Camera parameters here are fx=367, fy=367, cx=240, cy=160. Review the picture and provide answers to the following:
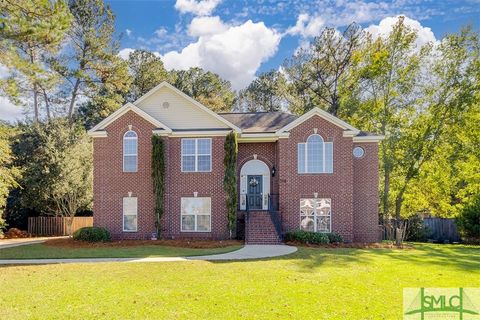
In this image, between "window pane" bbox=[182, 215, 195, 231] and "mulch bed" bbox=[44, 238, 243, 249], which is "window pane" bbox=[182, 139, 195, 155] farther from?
"mulch bed" bbox=[44, 238, 243, 249]

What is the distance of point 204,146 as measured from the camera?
2048cm

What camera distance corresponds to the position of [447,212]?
3052 cm

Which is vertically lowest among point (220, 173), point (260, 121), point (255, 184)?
point (255, 184)

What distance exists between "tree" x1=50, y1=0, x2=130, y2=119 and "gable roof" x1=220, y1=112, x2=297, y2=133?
15.4m

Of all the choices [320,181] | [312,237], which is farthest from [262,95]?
[312,237]

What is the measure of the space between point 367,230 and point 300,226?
13.1ft

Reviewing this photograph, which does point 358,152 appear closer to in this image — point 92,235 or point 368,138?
point 368,138

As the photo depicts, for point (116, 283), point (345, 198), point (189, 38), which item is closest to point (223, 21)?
point (189, 38)

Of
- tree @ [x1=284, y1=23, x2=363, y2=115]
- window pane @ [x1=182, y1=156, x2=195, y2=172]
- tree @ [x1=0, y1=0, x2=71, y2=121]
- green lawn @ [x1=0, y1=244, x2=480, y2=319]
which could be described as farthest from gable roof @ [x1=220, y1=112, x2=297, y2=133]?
tree @ [x1=0, y1=0, x2=71, y2=121]

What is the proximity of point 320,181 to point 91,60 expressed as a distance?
24.4 meters

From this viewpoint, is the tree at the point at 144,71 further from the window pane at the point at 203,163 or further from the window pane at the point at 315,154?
the window pane at the point at 315,154

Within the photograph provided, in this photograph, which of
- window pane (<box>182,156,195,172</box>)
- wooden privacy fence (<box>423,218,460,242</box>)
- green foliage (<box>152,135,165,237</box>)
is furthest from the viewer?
wooden privacy fence (<box>423,218,460,242</box>)

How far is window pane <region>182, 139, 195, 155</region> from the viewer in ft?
67.4

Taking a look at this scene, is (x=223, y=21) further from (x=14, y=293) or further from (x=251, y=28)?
(x=14, y=293)
